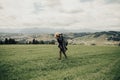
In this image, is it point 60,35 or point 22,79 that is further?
point 60,35

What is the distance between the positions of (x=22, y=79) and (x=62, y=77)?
8.88 feet

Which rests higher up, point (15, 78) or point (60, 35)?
point (60, 35)

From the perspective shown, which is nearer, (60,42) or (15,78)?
(15,78)

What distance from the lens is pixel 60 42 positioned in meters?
27.2

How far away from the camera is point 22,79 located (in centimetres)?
1366

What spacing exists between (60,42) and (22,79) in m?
14.0

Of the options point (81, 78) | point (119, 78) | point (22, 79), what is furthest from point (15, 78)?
point (119, 78)

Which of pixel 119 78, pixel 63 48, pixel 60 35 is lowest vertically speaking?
pixel 119 78

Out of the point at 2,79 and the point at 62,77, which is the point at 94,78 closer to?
the point at 62,77

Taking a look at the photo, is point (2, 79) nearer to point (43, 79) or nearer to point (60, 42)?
point (43, 79)

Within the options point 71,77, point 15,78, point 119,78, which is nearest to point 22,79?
point 15,78

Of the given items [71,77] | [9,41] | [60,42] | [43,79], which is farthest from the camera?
[9,41]

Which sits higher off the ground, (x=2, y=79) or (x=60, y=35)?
(x=60, y=35)

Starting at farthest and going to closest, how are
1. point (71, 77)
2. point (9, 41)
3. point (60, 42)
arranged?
point (9, 41) → point (60, 42) → point (71, 77)
